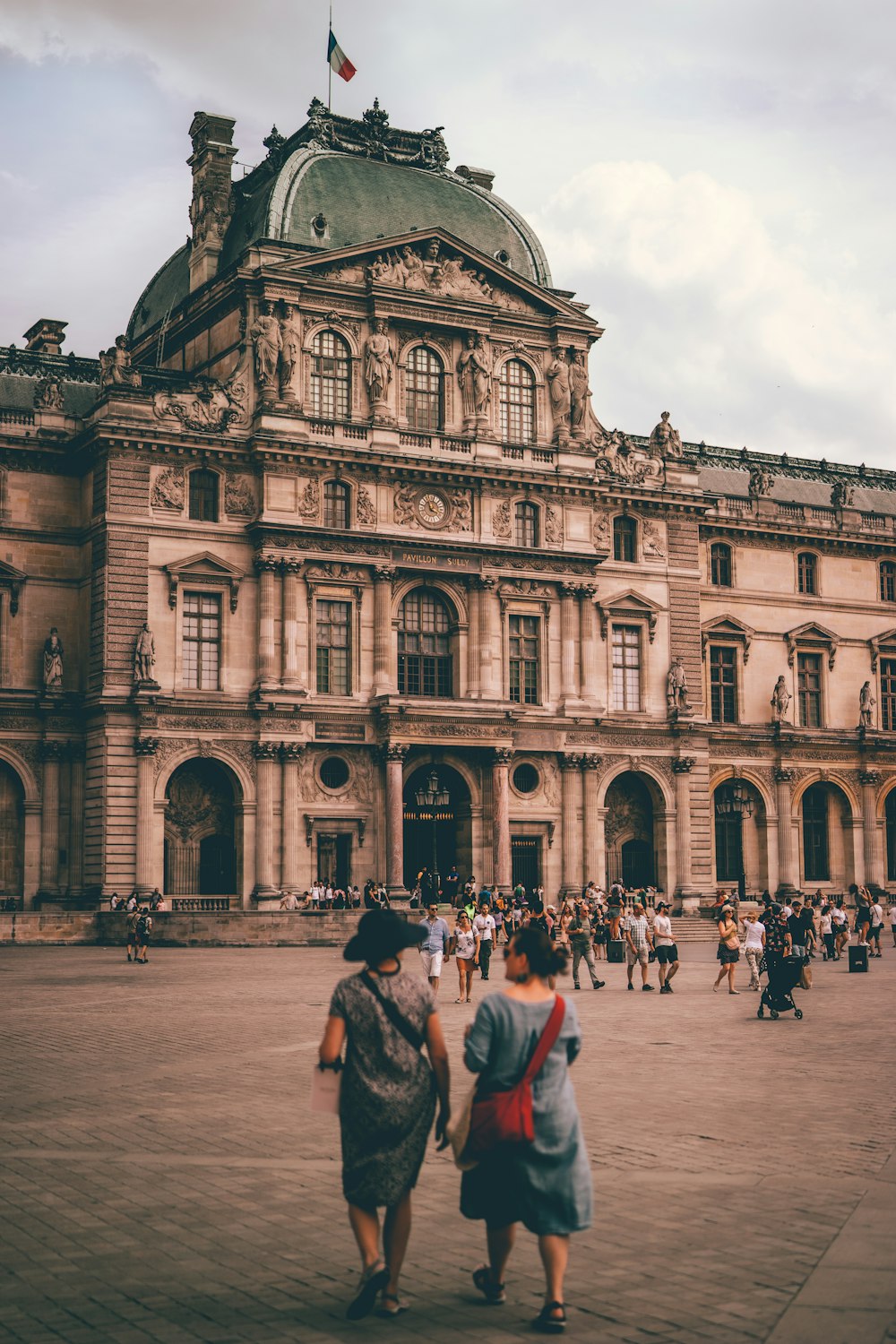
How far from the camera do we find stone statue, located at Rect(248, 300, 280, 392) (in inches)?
2389

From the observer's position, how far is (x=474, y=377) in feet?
212

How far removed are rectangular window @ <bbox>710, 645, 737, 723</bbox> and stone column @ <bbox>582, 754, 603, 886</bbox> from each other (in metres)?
9.53

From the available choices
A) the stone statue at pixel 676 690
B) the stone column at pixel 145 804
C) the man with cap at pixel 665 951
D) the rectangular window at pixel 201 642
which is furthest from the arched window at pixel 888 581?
the man with cap at pixel 665 951

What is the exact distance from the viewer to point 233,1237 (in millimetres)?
12719

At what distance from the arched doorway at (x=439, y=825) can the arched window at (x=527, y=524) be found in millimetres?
9292

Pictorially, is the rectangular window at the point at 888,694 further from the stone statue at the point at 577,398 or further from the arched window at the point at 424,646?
the arched window at the point at 424,646

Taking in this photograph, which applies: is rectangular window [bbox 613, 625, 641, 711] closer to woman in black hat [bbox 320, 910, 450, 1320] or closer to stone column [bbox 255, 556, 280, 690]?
stone column [bbox 255, 556, 280, 690]

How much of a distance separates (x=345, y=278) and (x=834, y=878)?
112 ft

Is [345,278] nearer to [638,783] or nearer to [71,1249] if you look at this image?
[638,783]

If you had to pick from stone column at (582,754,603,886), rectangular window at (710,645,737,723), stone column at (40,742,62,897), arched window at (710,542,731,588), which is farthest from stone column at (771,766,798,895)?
stone column at (40,742,62,897)

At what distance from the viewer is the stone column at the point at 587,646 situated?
217 feet

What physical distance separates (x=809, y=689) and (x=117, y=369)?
1350 inches

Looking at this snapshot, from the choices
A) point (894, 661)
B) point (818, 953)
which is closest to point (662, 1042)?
point (818, 953)

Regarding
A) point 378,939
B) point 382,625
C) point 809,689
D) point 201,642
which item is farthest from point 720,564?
point 378,939
